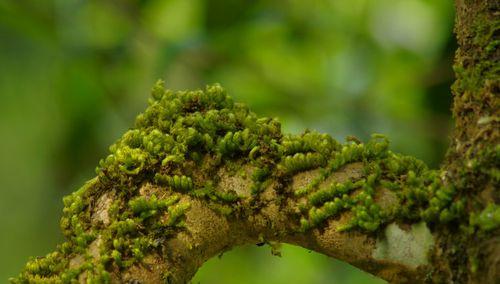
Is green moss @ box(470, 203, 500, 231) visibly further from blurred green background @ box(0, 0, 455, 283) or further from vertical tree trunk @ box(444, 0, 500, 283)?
blurred green background @ box(0, 0, 455, 283)

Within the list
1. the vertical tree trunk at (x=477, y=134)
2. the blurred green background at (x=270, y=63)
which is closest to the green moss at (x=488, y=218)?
the vertical tree trunk at (x=477, y=134)

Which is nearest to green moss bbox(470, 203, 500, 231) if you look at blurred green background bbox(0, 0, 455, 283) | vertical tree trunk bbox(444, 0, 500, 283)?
vertical tree trunk bbox(444, 0, 500, 283)

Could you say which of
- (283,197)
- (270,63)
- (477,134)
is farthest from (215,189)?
(270,63)

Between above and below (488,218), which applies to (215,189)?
above

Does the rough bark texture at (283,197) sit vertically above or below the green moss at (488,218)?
above

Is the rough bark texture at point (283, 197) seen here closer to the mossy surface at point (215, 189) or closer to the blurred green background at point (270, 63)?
the mossy surface at point (215, 189)

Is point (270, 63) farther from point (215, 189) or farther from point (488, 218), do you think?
point (488, 218)
